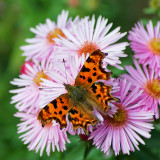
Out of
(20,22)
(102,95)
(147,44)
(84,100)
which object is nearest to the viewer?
(102,95)

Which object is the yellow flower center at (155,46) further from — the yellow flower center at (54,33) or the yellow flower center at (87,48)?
the yellow flower center at (54,33)

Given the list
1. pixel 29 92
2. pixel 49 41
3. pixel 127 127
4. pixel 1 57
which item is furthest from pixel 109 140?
pixel 1 57

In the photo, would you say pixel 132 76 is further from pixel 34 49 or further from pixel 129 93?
pixel 34 49

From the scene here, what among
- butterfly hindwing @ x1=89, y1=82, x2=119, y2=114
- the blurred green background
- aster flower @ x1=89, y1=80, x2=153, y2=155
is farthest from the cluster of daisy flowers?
the blurred green background

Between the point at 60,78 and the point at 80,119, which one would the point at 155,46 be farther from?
the point at 80,119

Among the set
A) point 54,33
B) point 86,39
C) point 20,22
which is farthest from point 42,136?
point 20,22
